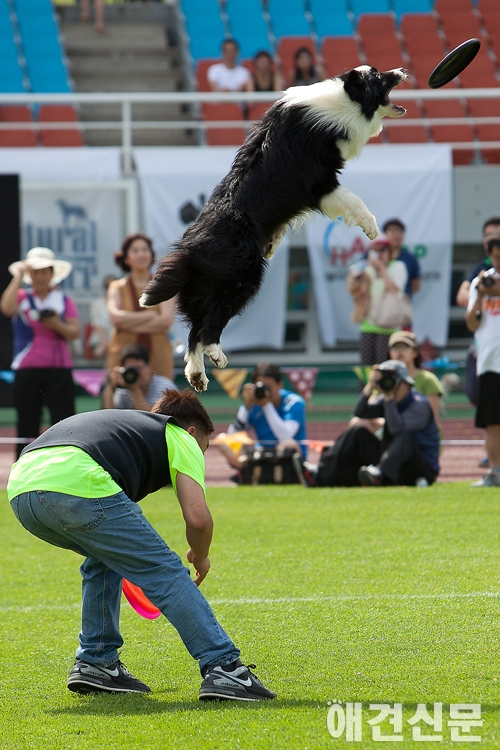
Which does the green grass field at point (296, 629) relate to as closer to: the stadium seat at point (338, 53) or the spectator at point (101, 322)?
the spectator at point (101, 322)

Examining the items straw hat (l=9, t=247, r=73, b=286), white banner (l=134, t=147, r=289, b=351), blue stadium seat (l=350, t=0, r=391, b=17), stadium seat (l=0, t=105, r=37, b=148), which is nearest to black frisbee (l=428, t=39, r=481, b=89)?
straw hat (l=9, t=247, r=73, b=286)

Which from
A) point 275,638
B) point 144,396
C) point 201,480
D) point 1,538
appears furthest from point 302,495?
point 201,480

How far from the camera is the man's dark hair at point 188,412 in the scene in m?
3.63

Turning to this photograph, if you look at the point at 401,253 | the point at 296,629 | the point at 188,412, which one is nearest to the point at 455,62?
the point at 188,412

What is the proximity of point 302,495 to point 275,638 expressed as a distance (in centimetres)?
359

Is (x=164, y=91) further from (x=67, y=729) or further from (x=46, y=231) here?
(x=67, y=729)

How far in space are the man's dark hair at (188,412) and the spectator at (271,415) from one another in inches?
176

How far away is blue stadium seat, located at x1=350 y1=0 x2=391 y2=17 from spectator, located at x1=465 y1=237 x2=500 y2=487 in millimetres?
10627

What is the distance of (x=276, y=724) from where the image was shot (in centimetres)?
311

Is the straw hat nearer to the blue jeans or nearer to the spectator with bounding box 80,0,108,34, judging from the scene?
the blue jeans

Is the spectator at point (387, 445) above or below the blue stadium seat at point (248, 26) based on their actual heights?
below

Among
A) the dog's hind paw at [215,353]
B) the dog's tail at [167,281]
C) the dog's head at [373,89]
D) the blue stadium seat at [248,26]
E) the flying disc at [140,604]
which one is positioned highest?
the blue stadium seat at [248,26]

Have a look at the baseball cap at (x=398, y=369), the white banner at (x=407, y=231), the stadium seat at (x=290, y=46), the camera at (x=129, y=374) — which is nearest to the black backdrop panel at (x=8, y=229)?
the camera at (x=129, y=374)

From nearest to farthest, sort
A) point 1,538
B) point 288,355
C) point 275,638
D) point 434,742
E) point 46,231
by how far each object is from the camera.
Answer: point 434,742 < point 275,638 < point 1,538 < point 46,231 < point 288,355
